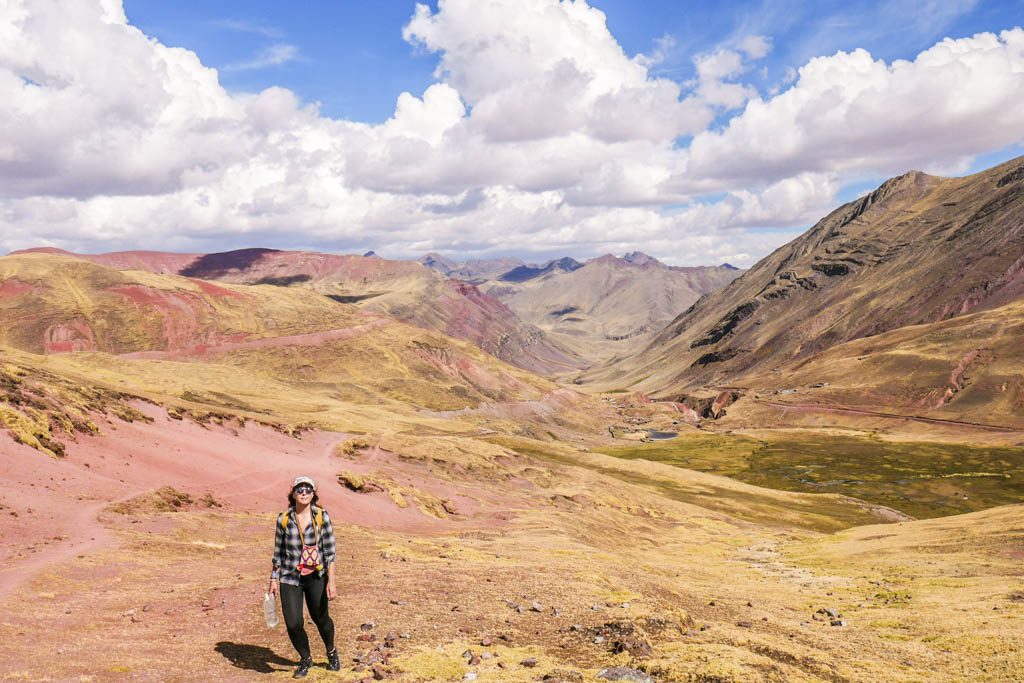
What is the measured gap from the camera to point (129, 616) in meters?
18.6

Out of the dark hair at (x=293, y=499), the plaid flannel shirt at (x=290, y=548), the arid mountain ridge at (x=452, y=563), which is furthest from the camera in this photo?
the arid mountain ridge at (x=452, y=563)

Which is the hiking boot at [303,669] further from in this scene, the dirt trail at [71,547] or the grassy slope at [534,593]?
the dirt trail at [71,547]

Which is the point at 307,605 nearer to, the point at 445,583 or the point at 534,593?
the point at 445,583

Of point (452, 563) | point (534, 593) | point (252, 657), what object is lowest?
point (452, 563)

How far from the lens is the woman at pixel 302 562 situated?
14148 millimetres

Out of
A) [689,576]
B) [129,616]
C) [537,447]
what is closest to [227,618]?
[129,616]

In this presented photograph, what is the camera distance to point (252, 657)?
16031mm

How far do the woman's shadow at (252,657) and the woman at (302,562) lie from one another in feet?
4.62

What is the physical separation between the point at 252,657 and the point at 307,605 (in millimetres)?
3476

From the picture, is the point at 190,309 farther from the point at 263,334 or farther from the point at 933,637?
the point at 933,637

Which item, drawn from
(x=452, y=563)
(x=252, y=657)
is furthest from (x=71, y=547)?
(x=452, y=563)

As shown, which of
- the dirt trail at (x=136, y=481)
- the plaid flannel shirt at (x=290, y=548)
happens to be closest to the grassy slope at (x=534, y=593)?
the dirt trail at (x=136, y=481)

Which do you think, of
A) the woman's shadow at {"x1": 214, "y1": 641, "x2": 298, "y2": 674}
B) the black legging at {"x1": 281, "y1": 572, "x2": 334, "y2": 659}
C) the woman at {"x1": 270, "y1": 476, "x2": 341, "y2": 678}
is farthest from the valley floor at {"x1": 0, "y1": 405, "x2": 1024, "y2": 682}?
the woman at {"x1": 270, "y1": 476, "x2": 341, "y2": 678}

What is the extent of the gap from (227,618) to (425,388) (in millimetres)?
165691
